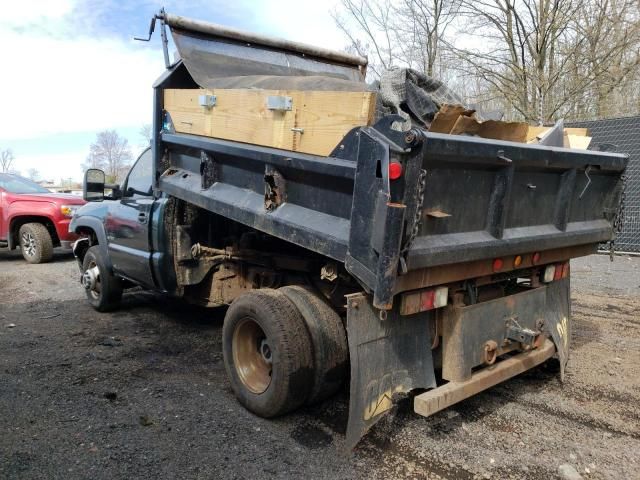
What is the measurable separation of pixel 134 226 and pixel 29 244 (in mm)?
6101

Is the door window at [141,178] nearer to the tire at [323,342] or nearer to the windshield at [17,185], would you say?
the tire at [323,342]

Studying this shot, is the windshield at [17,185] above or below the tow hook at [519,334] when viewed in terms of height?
below

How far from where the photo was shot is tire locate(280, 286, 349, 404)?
134 inches

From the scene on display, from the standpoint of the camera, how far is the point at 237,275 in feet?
15.9

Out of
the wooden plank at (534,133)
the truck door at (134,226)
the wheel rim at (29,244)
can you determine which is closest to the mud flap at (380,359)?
the wooden plank at (534,133)

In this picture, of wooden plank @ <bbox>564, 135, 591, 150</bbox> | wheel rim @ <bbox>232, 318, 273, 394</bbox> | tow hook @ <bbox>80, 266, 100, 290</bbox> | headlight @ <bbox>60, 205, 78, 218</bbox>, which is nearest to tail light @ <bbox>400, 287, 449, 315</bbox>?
wheel rim @ <bbox>232, 318, 273, 394</bbox>

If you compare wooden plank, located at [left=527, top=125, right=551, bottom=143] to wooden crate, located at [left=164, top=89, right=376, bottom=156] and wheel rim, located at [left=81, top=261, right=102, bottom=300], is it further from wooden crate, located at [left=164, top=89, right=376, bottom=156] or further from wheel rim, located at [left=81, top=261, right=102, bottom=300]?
wheel rim, located at [left=81, top=261, right=102, bottom=300]

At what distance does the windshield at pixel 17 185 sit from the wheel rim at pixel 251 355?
8883 mm

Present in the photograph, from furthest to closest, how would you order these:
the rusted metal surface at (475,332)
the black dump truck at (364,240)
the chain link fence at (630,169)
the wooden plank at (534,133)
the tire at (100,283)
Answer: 1. the chain link fence at (630,169)
2. the tire at (100,283)
3. the wooden plank at (534,133)
4. the rusted metal surface at (475,332)
5. the black dump truck at (364,240)

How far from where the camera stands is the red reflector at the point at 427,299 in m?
3.13

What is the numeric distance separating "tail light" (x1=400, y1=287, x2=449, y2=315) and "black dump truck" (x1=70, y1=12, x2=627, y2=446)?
1 cm

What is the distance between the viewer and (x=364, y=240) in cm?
277

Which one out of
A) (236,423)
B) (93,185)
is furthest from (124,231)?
(236,423)

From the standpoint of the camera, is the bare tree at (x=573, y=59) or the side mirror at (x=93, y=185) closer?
the side mirror at (x=93, y=185)
